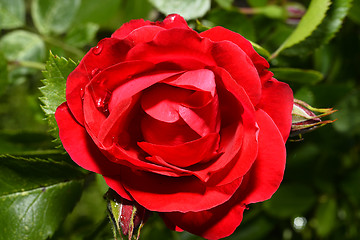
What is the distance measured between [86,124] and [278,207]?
536mm

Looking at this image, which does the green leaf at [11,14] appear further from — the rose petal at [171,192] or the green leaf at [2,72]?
the rose petal at [171,192]

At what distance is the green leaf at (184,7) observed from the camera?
528mm

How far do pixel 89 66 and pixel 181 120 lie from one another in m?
0.08

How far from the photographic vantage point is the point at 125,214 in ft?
1.03

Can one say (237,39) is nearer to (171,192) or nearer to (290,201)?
(171,192)

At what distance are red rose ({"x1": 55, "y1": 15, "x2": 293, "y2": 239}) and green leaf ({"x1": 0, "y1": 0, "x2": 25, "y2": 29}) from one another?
478 mm

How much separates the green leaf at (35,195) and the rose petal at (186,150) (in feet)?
0.55

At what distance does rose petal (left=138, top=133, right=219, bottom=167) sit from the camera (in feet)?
0.94

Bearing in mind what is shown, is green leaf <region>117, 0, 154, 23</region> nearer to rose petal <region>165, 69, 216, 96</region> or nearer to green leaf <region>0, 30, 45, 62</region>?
green leaf <region>0, 30, 45, 62</region>

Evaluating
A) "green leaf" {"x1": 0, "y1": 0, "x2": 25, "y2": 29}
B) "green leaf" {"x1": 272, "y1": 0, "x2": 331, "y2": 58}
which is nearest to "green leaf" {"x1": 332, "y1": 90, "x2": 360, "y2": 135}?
"green leaf" {"x1": 272, "y1": 0, "x2": 331, "y2": 58}

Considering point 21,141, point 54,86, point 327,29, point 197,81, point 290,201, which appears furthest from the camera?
point 290,201

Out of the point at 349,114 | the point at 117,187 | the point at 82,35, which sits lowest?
the point at 349,114

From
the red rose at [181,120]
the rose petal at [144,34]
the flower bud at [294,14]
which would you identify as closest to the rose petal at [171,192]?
the red rose at [181,120]

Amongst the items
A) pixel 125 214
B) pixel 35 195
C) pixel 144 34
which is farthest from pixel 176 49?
pixel 35 195
